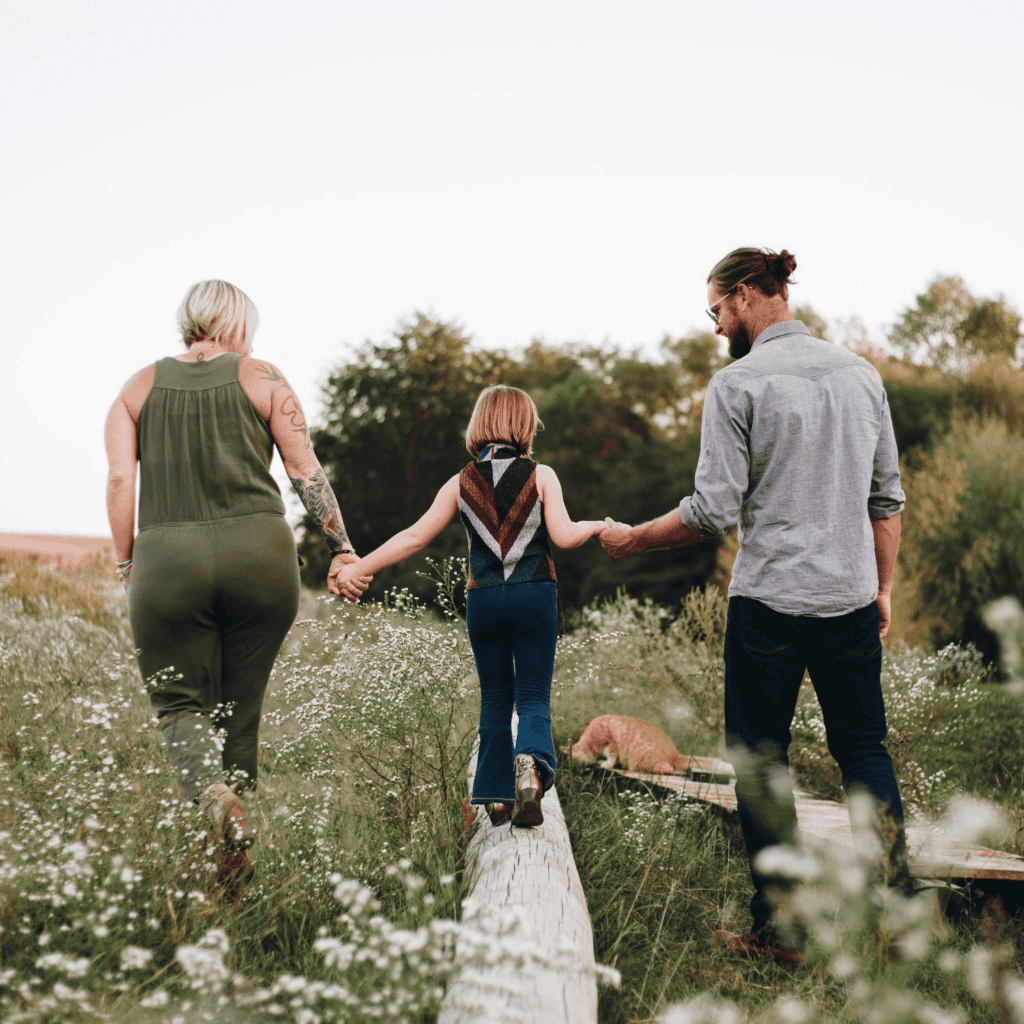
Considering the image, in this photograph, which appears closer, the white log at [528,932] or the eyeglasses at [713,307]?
the white log at [528,932]

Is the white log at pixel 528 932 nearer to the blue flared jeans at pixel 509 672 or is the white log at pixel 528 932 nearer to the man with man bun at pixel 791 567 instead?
the blue flared jeans at pixel 509 672

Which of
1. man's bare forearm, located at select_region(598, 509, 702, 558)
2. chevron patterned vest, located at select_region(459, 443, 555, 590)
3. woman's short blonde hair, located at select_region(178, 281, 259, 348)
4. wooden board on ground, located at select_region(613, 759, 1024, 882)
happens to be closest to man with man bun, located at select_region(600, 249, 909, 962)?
man's bare forearm, located at select_region(598, 509, 702, 558)

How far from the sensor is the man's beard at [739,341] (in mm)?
2988

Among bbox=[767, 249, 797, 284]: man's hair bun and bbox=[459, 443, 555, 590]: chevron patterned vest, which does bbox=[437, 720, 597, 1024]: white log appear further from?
bbox=[767, 249, 797, 284]: man's hair bun

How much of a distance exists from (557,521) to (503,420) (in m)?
0.45

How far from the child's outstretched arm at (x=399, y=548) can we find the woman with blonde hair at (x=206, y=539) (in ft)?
1.14

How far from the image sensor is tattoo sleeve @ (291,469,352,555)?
314 cm

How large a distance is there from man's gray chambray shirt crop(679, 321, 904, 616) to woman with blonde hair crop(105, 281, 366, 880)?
57.8 inches

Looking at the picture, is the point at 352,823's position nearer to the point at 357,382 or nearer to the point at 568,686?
the point at 568,686

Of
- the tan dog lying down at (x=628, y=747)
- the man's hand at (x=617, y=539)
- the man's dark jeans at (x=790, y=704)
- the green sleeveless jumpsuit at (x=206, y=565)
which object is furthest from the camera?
the tan dog lying down at (x=628, y=747)

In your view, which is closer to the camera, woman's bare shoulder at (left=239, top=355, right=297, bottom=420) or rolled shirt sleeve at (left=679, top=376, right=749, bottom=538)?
rolled shirt sleeve at (left=679, top=376, right=749, bottom=538)

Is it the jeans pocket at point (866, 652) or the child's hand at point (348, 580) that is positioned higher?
the child's hand at point (348, 580)

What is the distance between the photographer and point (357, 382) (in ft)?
62.1

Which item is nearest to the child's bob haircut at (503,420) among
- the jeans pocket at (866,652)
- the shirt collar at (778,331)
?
the shirt collar at (778,331)
